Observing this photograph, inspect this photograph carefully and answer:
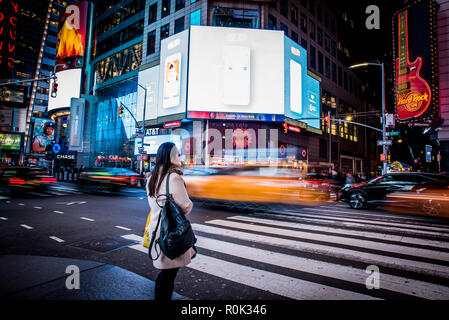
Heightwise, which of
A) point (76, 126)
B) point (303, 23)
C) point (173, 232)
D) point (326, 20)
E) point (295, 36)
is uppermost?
point (326, 20)

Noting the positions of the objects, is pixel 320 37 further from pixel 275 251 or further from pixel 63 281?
pixel 63 281

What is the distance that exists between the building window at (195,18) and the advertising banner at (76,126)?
30384 mm

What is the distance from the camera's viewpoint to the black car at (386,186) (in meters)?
9.41

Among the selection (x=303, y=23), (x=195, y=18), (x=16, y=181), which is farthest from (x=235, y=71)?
(x=16, y=181)

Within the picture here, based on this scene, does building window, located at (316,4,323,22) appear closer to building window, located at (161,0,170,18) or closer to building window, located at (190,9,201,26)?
building window, located at (190,9,201,26)

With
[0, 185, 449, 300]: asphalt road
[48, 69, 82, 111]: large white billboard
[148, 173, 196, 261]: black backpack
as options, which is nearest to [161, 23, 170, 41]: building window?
[48, 69, 82, 111]: large white billboard

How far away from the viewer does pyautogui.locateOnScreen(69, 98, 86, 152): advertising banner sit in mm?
46469

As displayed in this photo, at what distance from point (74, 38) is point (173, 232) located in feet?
211

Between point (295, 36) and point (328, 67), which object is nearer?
point (295, 36)

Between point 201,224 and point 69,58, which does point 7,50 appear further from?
point 69,58

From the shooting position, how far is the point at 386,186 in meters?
10.3

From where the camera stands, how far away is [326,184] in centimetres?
1574

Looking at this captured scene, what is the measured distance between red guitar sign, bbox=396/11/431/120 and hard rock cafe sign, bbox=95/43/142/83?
107ft

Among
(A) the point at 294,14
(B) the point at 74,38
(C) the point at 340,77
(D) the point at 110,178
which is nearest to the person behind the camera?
(D) the point at 110,178
